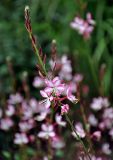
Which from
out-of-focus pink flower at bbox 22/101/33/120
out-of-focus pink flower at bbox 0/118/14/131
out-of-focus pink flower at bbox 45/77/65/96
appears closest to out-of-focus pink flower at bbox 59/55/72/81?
out-of-focus pink flower at bbox 22/101/33/120

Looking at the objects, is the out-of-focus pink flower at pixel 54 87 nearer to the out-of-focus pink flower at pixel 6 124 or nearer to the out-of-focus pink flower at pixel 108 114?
the out-of-focus pink flower at pixel 108 114

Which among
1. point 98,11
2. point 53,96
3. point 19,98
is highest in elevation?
point 98,11

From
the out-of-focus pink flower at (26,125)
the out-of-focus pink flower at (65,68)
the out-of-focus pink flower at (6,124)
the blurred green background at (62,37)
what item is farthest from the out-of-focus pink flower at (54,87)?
the blurred green background at (62,37)

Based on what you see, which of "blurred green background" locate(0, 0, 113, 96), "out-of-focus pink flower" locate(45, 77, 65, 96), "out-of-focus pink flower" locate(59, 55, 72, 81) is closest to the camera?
"out-of-focus pink flower" locate(45, 77, 65, 96)

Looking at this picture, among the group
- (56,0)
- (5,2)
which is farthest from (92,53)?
(5,2)

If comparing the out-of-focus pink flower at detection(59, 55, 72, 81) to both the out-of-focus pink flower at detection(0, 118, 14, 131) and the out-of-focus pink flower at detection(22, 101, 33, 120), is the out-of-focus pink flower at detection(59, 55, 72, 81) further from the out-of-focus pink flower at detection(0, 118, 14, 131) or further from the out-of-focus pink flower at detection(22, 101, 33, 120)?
the out-of-focus pink flower at detection(0, 118, 14, 131)

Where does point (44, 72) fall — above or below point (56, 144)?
below

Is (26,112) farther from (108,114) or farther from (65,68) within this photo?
(108,114)

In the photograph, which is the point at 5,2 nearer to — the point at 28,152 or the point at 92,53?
the point at 92,53
